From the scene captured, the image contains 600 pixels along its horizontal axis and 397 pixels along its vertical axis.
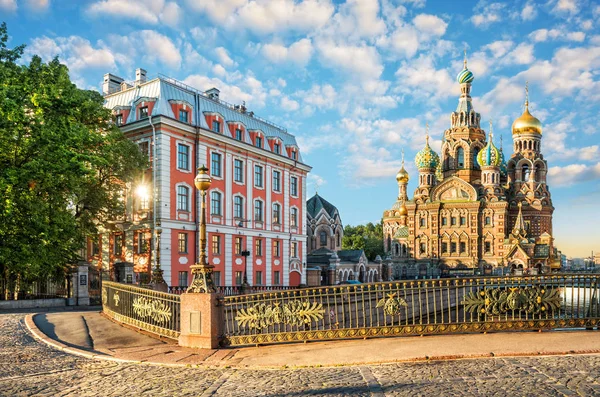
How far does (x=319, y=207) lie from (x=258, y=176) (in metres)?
30.7

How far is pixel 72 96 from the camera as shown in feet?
72.1

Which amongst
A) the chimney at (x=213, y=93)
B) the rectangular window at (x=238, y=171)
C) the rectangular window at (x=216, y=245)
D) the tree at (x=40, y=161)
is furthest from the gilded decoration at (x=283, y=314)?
the chimney at (x=213, y=93)

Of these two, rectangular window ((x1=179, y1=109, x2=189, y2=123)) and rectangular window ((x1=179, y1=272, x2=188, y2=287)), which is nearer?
rectangular window ((x1=179, y1=272, x2=188, y2=287))

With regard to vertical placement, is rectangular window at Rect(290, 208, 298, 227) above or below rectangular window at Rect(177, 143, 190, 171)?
below

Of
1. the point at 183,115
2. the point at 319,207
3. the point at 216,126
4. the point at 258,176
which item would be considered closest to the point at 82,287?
the point at 183,115

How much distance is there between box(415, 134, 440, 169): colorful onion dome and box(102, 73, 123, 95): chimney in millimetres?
46972

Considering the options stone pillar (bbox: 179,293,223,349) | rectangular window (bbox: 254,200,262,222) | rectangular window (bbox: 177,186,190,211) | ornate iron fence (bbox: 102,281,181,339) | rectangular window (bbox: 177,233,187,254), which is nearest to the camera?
stone pillar (bbox: 179,293,223,349)

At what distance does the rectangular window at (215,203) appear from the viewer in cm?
3138

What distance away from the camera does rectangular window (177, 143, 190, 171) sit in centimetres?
2955

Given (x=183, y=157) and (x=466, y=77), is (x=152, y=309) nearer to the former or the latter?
(x=183, y=157)

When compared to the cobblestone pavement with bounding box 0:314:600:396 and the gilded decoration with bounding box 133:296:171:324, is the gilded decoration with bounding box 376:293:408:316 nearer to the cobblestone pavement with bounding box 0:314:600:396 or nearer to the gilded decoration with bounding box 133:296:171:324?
the cobblestone pavement with bounding box 0:314:600:396

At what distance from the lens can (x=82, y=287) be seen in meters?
22.2

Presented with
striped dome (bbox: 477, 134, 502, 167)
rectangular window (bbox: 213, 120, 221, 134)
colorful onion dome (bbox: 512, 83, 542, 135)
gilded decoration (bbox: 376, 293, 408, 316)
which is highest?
colorful onion dome (bbox: 512, 83, 542, 135)

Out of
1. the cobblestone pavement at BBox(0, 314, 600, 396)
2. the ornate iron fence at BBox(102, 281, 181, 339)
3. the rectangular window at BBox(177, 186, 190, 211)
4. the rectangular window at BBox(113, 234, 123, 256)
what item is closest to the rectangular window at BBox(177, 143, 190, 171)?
the rectangular window at BBox(177, 186, 190, 211)
